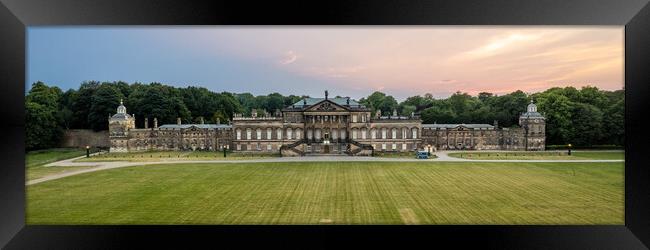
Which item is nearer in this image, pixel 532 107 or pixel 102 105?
pixel 532 107

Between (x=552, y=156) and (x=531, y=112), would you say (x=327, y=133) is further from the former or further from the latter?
(x=531, y=112)

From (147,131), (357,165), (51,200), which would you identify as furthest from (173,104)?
(51,200)

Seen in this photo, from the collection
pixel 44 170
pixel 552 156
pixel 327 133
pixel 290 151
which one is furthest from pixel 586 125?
pixel 44 170

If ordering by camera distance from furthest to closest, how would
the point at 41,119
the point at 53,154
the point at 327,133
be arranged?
1. the point at 327,133
2. the point at 41,119
3. the point at 53,154

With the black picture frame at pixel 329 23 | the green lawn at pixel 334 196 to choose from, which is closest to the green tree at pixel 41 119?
the green lawn at pixel 334 196

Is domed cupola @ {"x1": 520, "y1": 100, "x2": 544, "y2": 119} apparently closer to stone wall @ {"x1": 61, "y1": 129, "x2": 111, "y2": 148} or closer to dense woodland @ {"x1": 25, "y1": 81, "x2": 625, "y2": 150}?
dense woodland @ {"x1": 25, "y1": 81, "x2": 625, "y2": 150}

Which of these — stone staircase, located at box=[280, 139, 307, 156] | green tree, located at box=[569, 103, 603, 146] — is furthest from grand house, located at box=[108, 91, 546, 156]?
green tree, located at box=[569, 103, 603, 146]

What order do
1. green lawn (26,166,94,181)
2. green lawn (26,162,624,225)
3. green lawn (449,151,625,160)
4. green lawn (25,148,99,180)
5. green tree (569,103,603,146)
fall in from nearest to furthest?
green lawn (26,162,624,225) → green lawn (26,166,94,181) → green lawn (25,148,99,180) → green lawn (449,151,625,160) → green tree (569,103,603,146)
